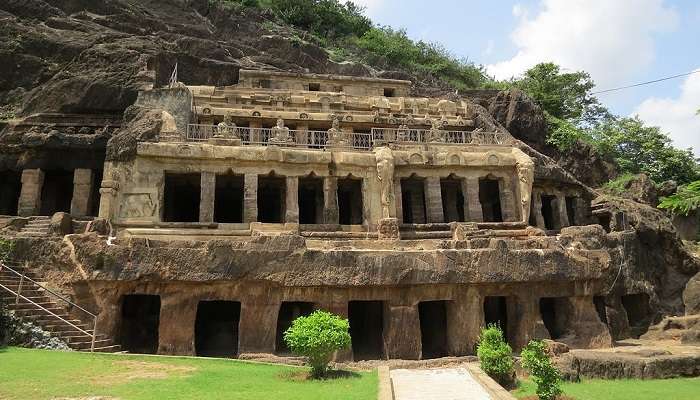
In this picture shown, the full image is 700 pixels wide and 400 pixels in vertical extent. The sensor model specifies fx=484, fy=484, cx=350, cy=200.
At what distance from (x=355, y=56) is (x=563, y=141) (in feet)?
81.3

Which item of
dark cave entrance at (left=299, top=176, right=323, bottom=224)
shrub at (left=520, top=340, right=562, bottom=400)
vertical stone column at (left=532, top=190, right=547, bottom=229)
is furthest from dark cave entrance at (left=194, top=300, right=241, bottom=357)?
vertical stone column at (left=532, top=190, right=547, bottom=229)

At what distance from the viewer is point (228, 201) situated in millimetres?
26125

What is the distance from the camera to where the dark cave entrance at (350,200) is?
2313 cm

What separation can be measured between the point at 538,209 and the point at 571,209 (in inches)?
154

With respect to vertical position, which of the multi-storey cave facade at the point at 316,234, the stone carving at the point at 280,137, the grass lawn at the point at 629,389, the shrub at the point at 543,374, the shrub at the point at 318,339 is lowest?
the grass lawn at the point at 629,389

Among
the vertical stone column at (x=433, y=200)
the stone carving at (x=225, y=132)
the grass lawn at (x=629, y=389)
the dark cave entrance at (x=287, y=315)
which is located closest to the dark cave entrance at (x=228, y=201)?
the stone carving at (x=225, y=132)

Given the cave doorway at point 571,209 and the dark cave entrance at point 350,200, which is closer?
the dark cave entrance at point 350,200

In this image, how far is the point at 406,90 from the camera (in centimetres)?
3475

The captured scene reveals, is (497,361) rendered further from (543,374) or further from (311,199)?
(311,199)

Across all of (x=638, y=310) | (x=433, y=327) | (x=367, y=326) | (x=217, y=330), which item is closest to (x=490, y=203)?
(x=638, y=310)

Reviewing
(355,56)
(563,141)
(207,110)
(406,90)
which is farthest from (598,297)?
(355,56)

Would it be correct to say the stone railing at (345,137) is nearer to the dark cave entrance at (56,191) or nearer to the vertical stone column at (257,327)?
the dark cave entrance at (56,191)

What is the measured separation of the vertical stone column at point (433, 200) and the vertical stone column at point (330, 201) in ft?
13.8

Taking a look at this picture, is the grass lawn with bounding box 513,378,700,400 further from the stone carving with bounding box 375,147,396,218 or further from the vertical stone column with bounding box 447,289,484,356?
the stone carving with bounding box 375,147,396,218
